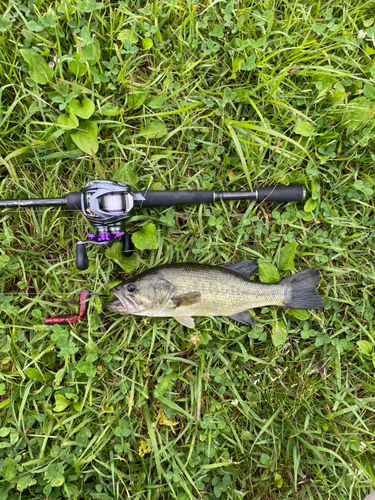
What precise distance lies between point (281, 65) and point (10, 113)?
2625mm

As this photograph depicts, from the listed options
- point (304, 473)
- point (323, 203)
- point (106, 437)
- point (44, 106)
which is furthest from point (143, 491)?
point (44, 106)

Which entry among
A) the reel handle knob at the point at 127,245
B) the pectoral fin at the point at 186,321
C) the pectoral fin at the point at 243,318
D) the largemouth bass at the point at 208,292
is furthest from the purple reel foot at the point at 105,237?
the pectoral fin at the point at 243,318

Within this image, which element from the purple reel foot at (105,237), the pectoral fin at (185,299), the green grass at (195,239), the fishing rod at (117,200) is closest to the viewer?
the fishing rod at (117,200)

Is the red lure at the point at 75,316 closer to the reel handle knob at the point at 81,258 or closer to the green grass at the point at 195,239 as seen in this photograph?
the green grass at the point at 195,239

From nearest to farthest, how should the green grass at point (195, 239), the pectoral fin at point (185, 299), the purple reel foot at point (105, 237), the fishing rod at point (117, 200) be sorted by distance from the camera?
the fishing rod at point (117, 200) → the purple reel foot at point (105, 237) → the pectoral fin at point (185, 299) → the green grass at point (195, 239)

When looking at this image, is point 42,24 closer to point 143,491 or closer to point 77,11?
point 77,11

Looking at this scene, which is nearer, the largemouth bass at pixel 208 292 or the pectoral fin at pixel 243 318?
the largemouth bass at pixel 208 292

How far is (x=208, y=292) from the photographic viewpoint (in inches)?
111

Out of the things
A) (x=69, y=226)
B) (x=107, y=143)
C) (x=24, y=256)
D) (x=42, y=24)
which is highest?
(x=42, y=24)

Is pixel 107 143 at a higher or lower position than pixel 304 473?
higher

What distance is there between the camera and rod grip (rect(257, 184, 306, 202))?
2.94 m

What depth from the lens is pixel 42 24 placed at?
290cm

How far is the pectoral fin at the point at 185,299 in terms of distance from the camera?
2.79 metres

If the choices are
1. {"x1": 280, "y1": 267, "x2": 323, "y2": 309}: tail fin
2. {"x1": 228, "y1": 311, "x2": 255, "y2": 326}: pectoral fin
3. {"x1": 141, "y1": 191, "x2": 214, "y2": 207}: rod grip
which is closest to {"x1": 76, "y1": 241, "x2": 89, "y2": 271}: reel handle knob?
{"x1": 141, "y1": 191, "x2": 214, "y2": 207}: rod grip
